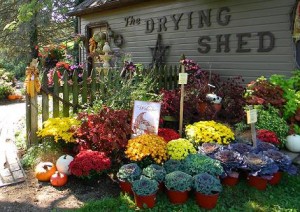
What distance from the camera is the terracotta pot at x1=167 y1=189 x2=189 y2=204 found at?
3237mm

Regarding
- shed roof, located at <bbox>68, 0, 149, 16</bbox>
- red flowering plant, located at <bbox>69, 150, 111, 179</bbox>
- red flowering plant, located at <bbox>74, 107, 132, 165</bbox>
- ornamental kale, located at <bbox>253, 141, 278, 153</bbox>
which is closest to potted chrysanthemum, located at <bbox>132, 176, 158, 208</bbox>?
red flowering plant, located at <bbox>69, 150, 111, 179</bbox>

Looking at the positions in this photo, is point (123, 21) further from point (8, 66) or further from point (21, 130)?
point (8, 66)

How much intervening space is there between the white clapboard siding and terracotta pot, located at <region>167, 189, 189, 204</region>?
161 inches

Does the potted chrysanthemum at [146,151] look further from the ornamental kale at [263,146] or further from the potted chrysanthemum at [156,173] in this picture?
the ornamental kale at [263,146]

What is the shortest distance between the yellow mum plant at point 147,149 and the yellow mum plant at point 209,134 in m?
0.55

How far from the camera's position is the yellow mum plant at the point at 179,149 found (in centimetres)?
377

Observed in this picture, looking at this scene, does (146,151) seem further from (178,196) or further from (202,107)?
Result: (202,107)

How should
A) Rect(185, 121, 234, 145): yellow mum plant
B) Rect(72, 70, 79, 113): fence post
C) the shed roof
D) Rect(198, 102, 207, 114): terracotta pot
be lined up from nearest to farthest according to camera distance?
Rect(185, 121, 234, 145): yellow mum plant
Rect(72, 70, 79, 113): fence post
Rect(198, 102, 207, 114): terracotta pot
the shed roof

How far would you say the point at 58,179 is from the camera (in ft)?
12.4

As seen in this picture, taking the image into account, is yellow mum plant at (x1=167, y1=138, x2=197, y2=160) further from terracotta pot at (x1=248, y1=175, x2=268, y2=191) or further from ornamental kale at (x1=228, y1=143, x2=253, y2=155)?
terracotta pot at (x1=248, y1=175, x2=268, y2=191)

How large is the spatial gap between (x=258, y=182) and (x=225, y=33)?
14.6 ft

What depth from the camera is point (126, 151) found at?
149 inches

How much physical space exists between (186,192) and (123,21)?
812cm

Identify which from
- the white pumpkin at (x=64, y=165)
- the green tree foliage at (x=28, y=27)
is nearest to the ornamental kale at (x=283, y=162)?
the white pumpkin at (x=64, y=165)
